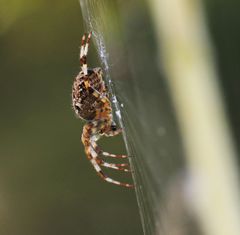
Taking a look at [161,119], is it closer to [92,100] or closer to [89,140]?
[89,140]

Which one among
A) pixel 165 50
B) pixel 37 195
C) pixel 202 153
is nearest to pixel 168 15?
pixel 165 50

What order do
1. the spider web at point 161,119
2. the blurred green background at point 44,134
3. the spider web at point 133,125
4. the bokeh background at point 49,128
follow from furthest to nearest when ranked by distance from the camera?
the blurred green background at point 44,134 → the bokeh background at point 49,128 → the spider web at point 161,119 → the spider web at point 133,125

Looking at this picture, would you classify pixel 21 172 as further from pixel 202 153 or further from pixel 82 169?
pixel 202 153

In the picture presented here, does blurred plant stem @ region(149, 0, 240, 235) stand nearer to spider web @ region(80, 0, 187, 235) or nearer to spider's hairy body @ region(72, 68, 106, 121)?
spider web @ region(80, 0, 187, 235)

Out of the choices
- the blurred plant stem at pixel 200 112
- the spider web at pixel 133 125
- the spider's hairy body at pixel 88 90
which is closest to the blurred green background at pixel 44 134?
the blurred plant stem at pixel 200 112

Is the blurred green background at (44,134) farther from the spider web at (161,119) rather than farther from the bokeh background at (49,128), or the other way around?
the spider web at (161,119)

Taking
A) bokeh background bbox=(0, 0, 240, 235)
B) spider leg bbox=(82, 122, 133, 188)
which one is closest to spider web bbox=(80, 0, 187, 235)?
spider leg bbox=(82, 122, 133, 188)

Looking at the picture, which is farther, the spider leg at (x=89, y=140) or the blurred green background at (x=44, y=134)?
the blurred green background at (x=44, y=134)

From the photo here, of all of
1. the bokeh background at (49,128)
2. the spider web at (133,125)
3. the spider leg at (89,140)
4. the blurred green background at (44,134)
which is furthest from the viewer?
the blurred green background at (44,134)
